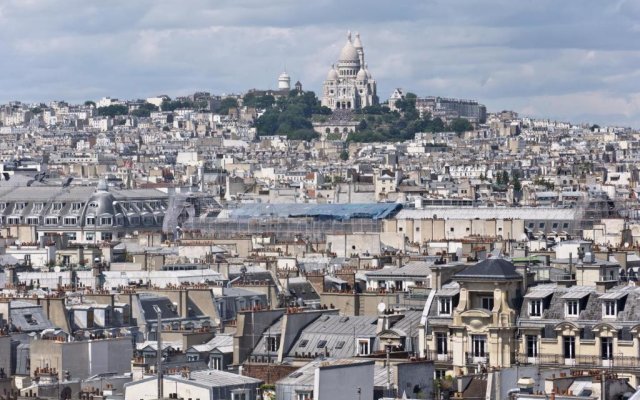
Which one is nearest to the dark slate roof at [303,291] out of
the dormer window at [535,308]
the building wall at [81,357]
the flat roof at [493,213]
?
the building wall at [81,357]

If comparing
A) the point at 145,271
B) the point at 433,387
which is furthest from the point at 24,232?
the point at 433,387

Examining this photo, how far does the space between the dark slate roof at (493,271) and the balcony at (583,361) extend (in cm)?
111

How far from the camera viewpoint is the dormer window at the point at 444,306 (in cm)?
3638

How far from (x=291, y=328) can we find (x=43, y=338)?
10.8 feet

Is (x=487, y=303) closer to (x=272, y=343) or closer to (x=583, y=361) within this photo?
(x=583, y=361)

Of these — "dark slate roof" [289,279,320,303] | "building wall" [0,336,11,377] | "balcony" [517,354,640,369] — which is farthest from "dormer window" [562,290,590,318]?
"dark slate roof" [289,279,320,303]

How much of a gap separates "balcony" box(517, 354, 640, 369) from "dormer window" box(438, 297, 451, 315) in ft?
5.34

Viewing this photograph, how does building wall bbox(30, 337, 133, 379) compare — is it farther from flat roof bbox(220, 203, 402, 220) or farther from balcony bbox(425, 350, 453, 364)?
flat roof bbox(220, 203, 402, 220)

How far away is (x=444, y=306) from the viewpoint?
36500 millimetres

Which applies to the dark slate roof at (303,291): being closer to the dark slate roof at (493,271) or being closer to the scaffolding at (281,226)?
the dark slate roof at (493,271)

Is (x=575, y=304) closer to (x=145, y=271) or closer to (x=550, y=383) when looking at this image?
(x=550, y=383)

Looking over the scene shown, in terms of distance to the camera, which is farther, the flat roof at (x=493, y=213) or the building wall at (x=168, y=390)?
the flat roof at (x=493, y=213)

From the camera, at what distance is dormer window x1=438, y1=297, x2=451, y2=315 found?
119 ft

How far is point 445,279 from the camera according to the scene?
123ft
